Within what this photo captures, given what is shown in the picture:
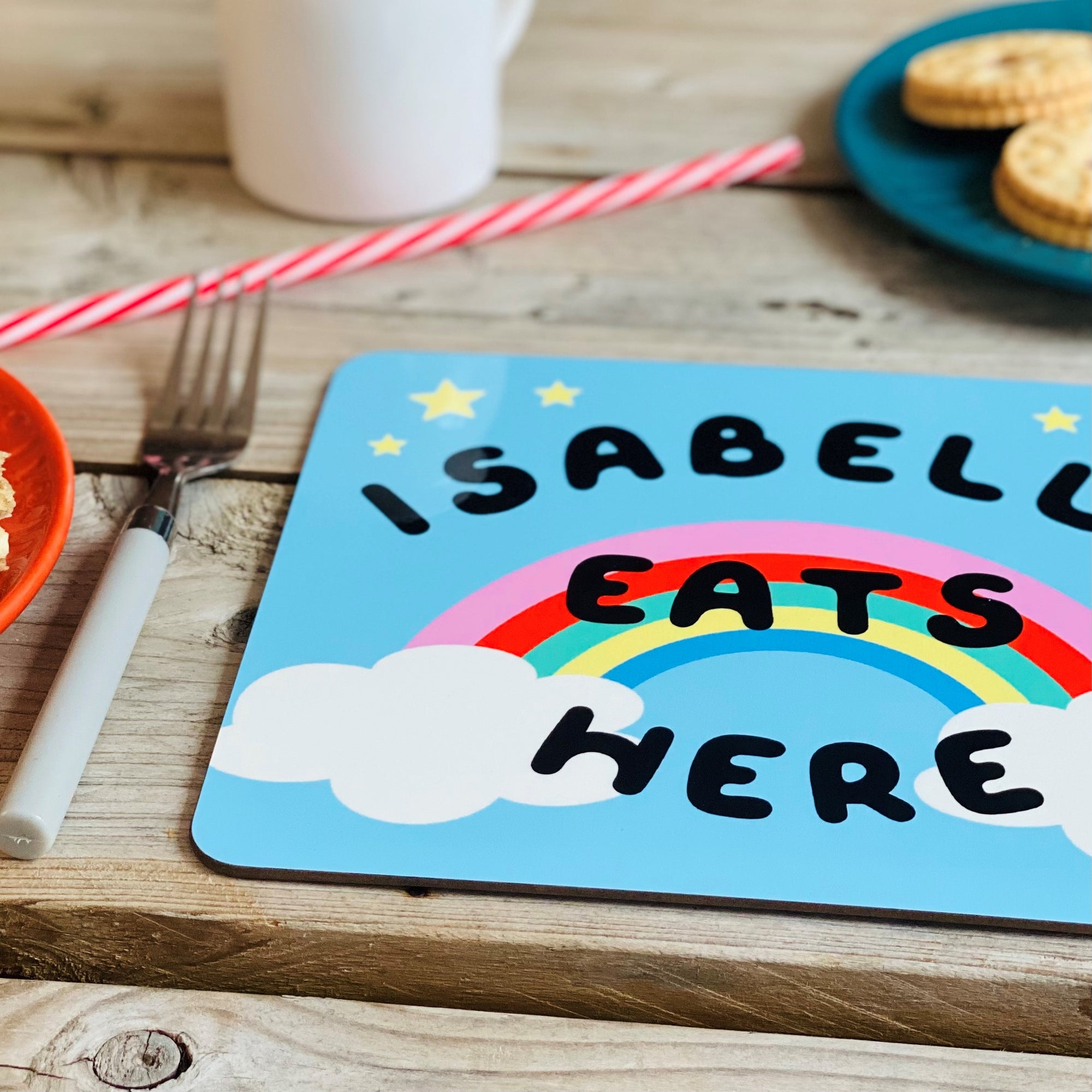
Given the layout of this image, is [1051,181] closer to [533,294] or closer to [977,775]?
[533,294]

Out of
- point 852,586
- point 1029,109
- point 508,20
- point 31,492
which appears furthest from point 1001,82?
point 31,492

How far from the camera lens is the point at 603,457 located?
0.60m

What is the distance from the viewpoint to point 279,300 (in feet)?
2.41

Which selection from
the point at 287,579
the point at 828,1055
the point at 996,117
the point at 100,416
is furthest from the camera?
the point at 996,117

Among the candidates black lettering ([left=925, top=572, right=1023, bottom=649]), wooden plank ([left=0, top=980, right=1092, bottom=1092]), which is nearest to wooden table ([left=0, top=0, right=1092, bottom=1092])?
wooden plank ([left=0, top=980, right=1092, bottom=1092])

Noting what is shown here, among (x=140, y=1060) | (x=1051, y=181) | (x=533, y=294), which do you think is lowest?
(x=140, y=1060)

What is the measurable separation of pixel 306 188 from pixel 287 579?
0.34 meters

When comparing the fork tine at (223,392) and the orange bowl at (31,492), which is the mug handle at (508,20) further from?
the orange bowl at (31,492)

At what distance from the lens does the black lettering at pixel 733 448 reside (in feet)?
1.94

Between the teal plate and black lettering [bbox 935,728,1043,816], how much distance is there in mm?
329

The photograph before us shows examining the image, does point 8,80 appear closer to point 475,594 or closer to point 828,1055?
point 475,594

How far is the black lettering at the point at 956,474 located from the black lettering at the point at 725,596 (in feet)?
0.39

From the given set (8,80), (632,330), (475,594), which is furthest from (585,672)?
(8,80)

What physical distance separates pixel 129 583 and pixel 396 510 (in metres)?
0.13
